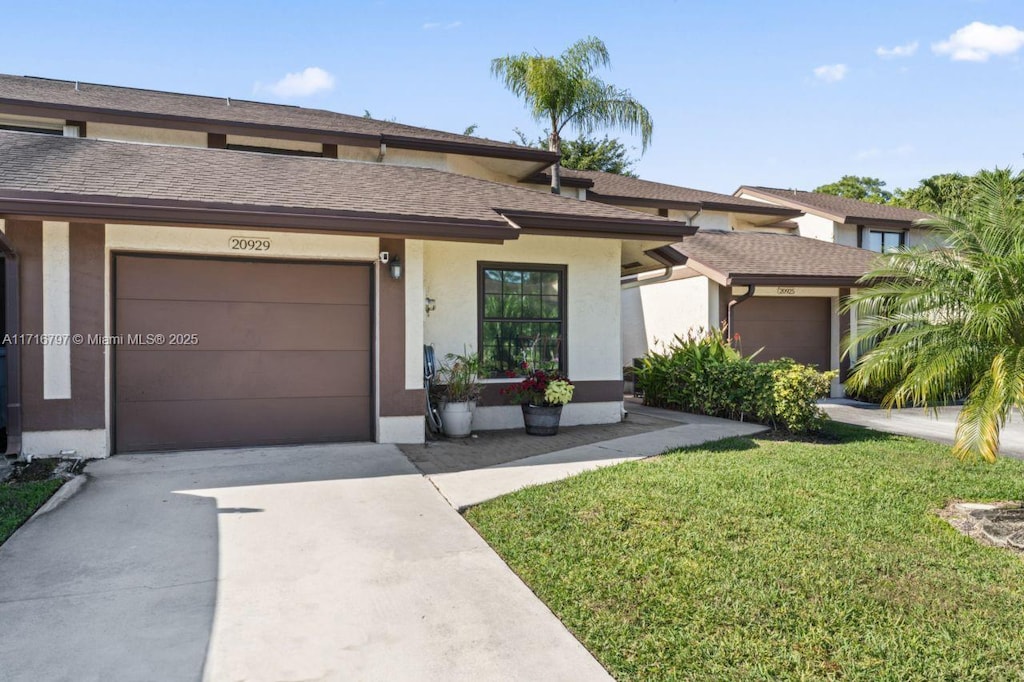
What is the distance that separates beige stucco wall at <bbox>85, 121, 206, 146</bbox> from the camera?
1102 cm

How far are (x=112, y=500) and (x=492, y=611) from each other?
394cm

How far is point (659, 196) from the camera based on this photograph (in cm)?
1767

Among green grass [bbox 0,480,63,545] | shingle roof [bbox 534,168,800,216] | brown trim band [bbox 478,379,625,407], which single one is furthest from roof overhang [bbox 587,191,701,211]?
green grass [bbox 0,480,63,545]

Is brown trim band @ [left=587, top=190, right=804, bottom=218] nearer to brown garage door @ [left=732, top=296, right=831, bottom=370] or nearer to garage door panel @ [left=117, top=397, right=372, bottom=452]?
brown garage door @ [left=732, top=296, right=831, bottom=370]

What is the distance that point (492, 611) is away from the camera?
3.59m

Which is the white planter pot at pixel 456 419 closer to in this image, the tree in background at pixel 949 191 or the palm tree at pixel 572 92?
the tree in background at pixel 949 191

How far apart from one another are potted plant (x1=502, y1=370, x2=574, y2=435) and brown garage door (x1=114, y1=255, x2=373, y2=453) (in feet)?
7.21

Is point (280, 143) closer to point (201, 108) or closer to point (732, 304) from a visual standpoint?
point (201, 108)

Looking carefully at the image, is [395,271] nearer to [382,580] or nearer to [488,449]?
[488,449]

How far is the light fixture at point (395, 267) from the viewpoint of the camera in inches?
316

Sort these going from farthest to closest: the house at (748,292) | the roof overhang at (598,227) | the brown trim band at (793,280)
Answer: the house at (748,292) → the brown trim band at (793,280) → the roof overhang at (598,227)

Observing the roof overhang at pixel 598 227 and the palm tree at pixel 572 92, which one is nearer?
the roof overhang at pixel 598 227

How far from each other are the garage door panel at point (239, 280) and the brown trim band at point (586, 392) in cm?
231

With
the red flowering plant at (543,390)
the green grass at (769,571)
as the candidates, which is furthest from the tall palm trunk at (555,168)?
the green grass at (769,571)
